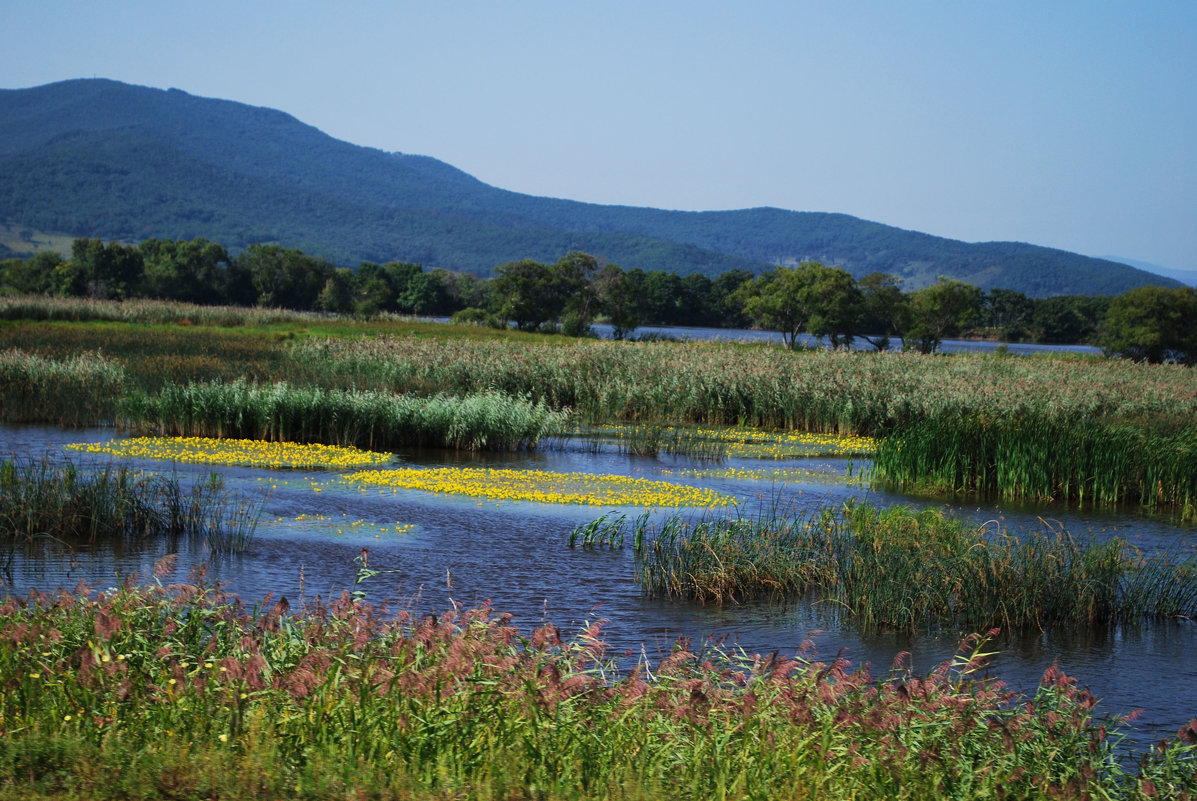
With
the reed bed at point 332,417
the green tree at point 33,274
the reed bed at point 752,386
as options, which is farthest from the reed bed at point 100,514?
the green tree at point 33,274

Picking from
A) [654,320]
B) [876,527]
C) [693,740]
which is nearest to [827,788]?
[693,740]

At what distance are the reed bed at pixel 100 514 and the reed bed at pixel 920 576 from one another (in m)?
6.23

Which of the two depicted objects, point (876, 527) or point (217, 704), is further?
point (876, 527)

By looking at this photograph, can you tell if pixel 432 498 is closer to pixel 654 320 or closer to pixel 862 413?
pixel 862 413

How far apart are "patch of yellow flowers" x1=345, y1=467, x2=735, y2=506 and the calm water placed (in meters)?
0.70

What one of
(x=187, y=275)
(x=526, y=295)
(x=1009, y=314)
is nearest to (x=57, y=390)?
(x=526, y=295)

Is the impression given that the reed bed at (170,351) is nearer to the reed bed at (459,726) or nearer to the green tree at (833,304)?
the reed bed at (459,726)

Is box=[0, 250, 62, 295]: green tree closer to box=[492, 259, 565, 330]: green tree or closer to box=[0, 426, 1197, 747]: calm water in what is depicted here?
box=[492, 259, 565, 330]: green tree

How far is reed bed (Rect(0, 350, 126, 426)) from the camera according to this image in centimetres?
2839

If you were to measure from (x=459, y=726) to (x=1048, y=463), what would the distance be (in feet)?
62.5

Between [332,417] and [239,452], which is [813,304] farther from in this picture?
[239,452]

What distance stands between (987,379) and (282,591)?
91.4 feet

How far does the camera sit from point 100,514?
593 inches

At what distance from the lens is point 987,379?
3506cm
